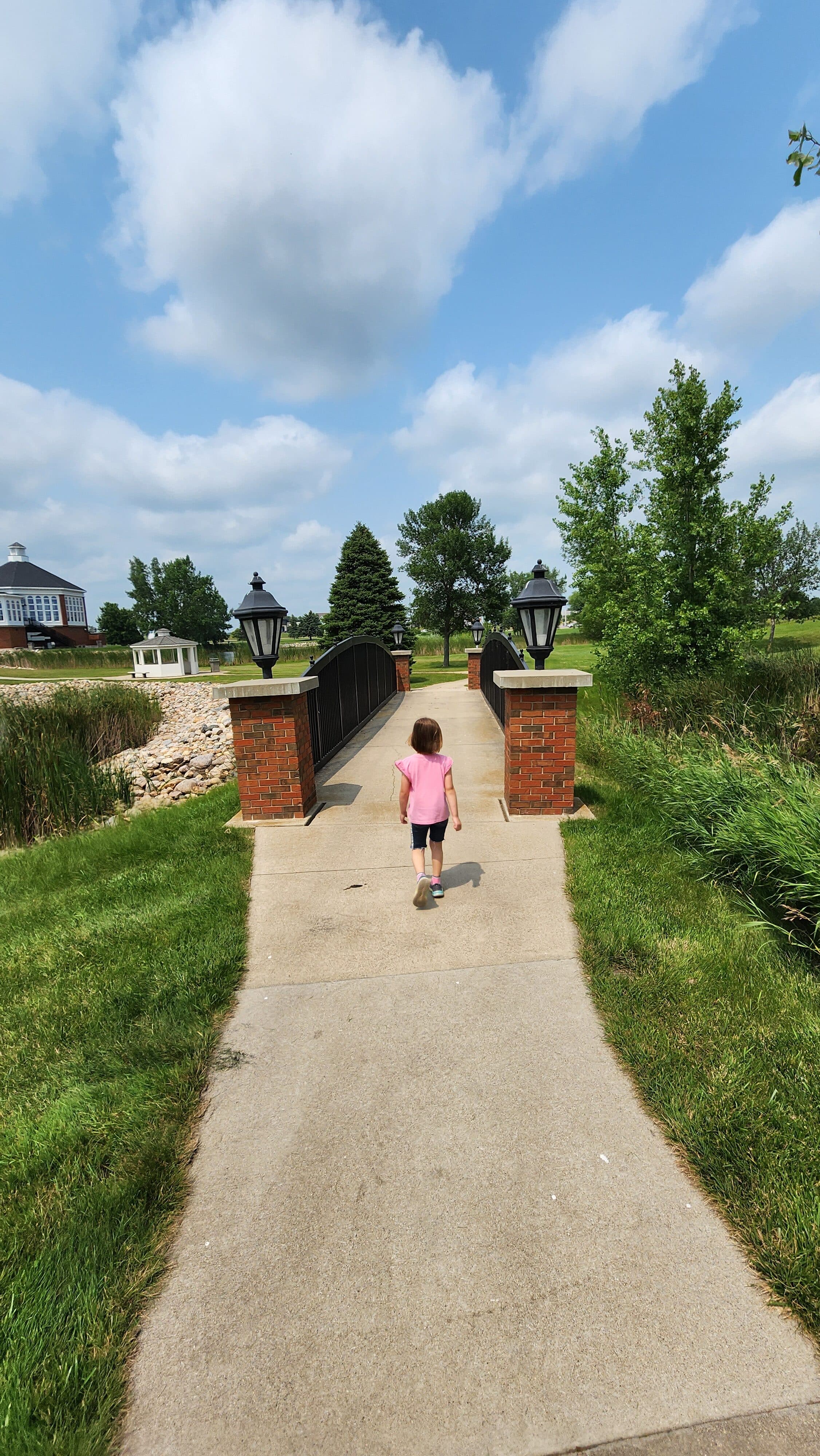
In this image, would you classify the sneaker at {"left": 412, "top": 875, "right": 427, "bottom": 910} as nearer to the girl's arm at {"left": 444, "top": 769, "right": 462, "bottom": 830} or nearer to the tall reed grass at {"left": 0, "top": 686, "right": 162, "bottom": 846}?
the girl's arm at {"left": 444, "top": 769, "right": 462, "bottom": 830}

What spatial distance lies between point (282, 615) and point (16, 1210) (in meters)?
5.11

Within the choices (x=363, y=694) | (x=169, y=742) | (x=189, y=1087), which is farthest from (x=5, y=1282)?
(x=169, y=742)

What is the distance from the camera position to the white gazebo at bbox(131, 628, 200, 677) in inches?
1623

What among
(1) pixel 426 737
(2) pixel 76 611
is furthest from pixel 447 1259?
(2) pixel 76 611

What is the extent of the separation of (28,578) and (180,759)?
68.6 m

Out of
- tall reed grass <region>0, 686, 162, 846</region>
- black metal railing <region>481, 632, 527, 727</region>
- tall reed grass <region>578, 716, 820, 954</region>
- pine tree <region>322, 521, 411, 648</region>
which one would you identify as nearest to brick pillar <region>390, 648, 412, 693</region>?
black metal railing <region>481, 632, 527, 727</region>

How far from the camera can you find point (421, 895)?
437 cm

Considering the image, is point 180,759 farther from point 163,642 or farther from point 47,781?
point 163,642

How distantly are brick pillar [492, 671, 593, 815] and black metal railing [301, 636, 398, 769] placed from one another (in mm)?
2278

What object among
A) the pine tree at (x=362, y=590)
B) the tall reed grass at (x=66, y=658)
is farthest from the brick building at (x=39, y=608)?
the pine tree at (x=362, y=590)

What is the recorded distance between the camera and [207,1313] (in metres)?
1.88

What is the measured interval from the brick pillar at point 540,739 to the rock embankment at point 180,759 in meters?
2.92

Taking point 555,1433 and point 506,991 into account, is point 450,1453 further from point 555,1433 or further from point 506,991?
point 506,991

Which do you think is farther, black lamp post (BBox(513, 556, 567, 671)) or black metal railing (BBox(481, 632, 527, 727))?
black metal railing (BBox(481, 632, 527, 727))
